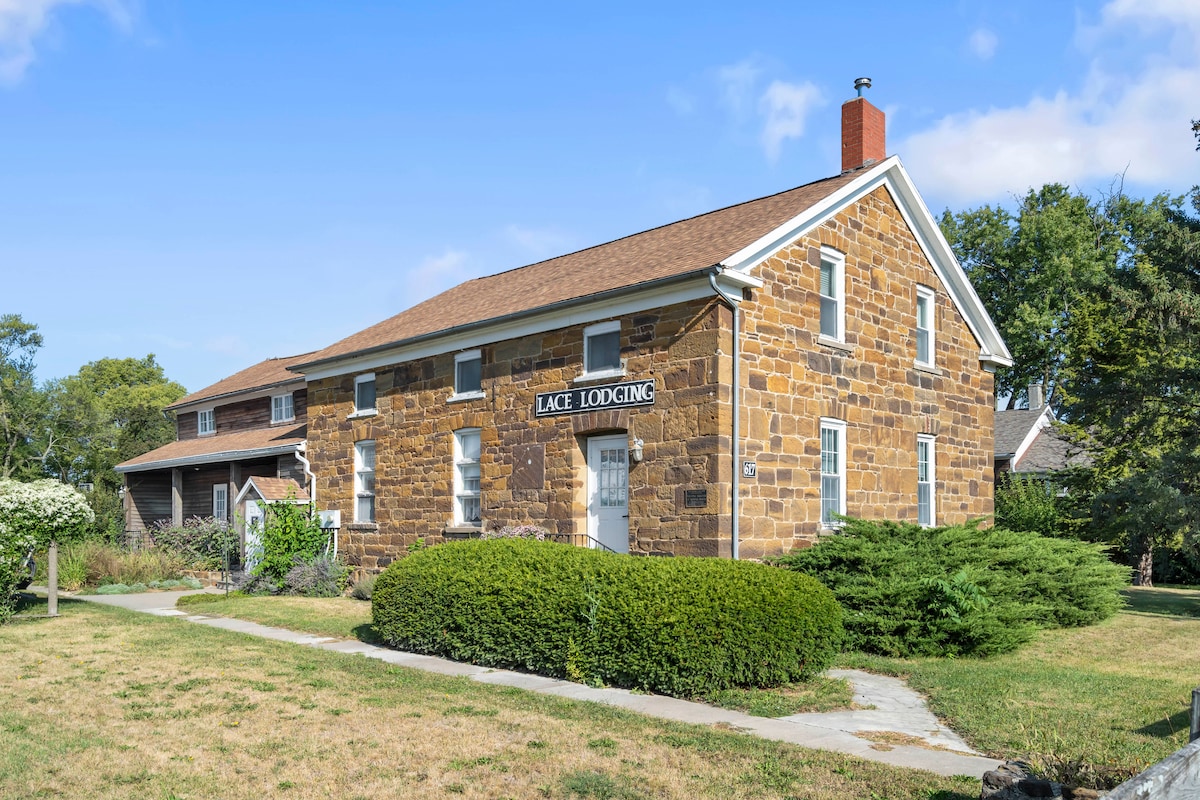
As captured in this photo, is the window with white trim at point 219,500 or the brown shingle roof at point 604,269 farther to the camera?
the window with white trim at point 219,500

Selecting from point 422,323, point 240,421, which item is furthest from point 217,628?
point 240,421

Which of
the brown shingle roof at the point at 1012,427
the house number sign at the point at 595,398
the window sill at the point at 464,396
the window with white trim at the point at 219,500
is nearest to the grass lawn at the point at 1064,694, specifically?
the house number sign at the point at 595,398

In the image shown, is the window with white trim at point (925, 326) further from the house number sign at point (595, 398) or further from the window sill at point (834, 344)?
the house number sign at point (595, 398)

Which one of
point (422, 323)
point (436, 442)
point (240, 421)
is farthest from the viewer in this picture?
Answer: point (240, 421)

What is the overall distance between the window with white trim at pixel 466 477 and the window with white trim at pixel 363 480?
315 centimetres

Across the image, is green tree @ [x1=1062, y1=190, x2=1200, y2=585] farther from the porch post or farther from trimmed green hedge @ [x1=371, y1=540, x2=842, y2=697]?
the porch post

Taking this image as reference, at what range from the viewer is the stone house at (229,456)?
22.8 meters

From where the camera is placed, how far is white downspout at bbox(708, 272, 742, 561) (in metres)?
13.5

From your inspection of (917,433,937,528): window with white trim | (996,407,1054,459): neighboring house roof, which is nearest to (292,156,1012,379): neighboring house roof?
(917,433,937,528): window with white trim

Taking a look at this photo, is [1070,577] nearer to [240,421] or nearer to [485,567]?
[485,567]

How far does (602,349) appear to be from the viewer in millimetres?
15570

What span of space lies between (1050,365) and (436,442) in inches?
1341

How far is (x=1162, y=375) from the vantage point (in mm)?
19422

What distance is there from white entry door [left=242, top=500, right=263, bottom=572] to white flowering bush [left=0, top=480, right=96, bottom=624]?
4.99 meters
